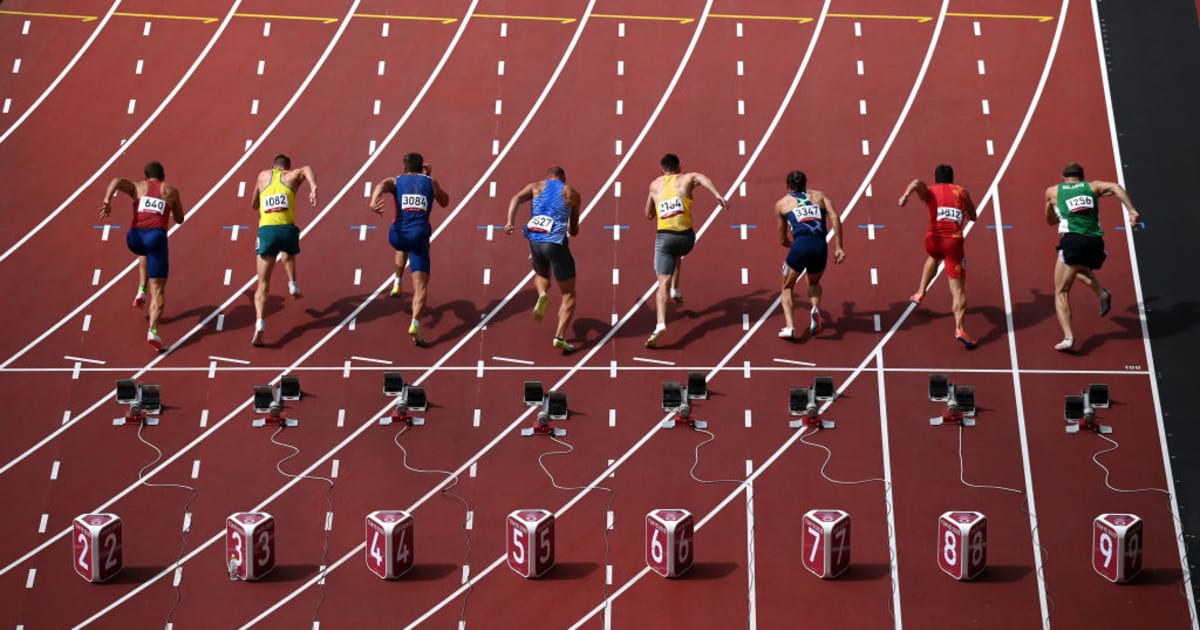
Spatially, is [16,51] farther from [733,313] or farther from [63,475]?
[733,313]

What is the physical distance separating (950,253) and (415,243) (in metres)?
5.80

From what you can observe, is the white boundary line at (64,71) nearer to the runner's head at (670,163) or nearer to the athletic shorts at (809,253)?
the runner's head at (670,163)

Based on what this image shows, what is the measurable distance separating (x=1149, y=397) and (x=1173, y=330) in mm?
1204

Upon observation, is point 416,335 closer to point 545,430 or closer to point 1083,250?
point 545,430

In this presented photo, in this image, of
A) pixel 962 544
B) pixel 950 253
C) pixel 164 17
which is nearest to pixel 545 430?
pixel 962 544

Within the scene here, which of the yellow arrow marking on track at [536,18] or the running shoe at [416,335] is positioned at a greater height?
the yellow arrow marking on track at [536,18]

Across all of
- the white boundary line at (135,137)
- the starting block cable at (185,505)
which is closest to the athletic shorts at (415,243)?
the white boundary line at (135,137)

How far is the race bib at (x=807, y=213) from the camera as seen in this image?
68.7 feet

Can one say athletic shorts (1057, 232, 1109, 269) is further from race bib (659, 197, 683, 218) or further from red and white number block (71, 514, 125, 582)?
red and white number block (71, 514, 125, 582)

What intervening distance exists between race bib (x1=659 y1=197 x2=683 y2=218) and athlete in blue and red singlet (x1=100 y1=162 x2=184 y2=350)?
17.6ft

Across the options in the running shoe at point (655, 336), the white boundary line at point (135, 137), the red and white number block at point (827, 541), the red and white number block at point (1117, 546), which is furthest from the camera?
the white boundary line at point (135, 137)

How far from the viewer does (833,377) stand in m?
20.8

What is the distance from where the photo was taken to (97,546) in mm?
18484

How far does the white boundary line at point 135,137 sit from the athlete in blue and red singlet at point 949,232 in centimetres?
867
